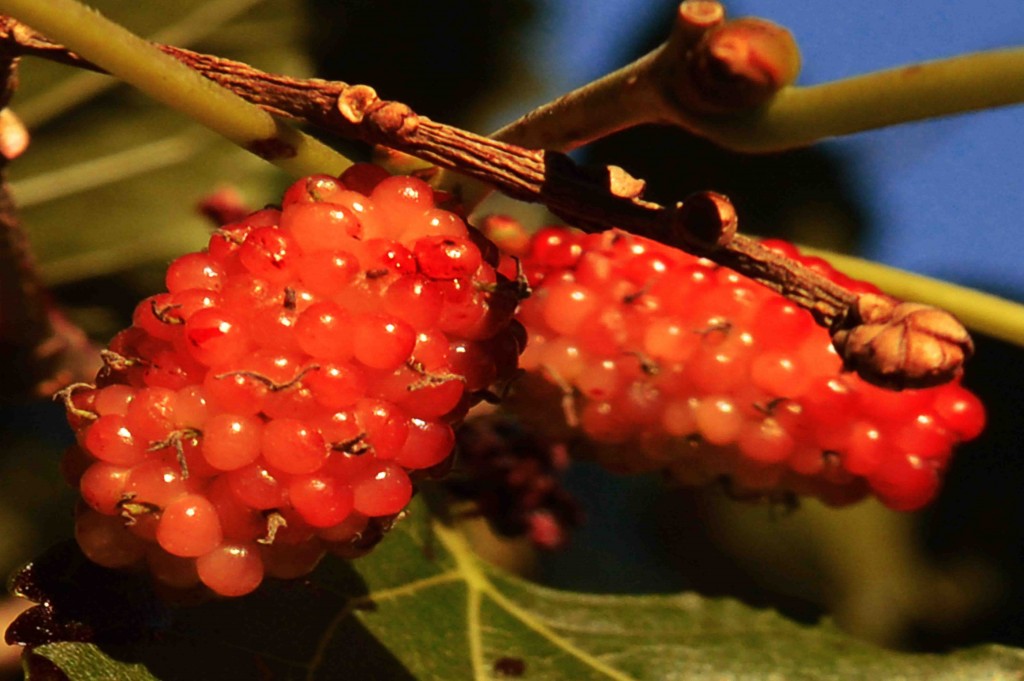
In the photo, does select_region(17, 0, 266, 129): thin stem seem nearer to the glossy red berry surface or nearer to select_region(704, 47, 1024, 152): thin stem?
the glossy red berry surface

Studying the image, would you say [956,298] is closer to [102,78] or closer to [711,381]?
[711,381]

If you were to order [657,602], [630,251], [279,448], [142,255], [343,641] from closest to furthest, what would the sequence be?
[279,448], [343,641], [630,251], [657,602], [142,255]

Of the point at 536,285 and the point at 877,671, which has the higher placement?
the point at 536,285

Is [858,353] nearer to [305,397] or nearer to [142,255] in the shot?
[305,397]

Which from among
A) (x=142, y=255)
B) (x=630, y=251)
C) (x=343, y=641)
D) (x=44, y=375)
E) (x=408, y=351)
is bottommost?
(x=343, y=641)

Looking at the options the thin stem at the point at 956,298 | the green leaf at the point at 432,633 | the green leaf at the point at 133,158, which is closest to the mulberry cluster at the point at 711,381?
the thin stem at the point at 956,298

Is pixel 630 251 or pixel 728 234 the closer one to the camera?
pixel 728 234

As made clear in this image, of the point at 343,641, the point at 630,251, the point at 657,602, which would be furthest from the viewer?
the point at 657,602

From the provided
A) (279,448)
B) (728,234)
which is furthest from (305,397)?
(728,234)
